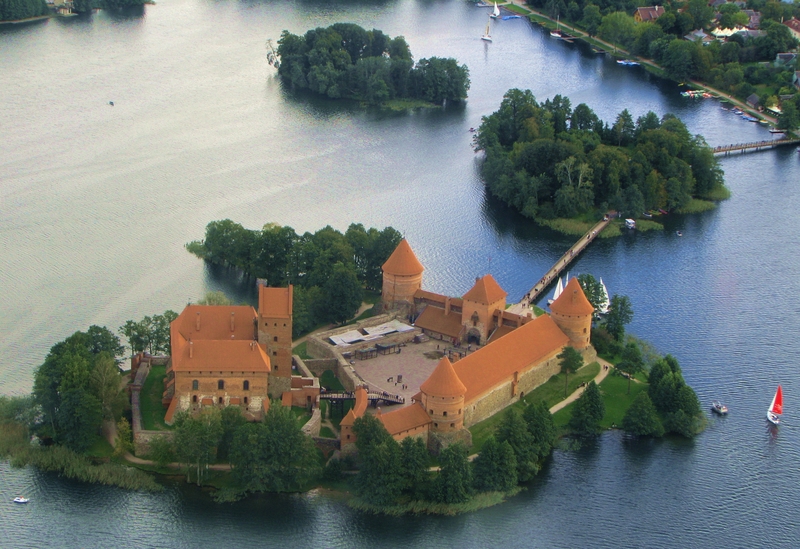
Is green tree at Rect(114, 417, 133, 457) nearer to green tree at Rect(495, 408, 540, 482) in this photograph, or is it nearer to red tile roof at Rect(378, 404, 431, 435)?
red tile roof at Rect(378, 404, 431, 435)

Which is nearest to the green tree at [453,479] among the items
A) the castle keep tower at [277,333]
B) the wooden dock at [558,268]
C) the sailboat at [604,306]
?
the castle keep tower at [277,333]

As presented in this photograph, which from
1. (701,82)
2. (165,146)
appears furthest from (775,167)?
(165,146)

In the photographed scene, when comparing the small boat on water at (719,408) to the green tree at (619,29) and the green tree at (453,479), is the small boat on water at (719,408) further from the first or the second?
the green tree at (619,29)

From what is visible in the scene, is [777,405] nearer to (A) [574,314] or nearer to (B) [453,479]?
(A) [574,314]

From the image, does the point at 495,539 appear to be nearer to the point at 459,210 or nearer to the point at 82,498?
the point at 82,498

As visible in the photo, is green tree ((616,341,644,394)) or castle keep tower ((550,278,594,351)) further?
castle keep tower ((550,278,594,351))

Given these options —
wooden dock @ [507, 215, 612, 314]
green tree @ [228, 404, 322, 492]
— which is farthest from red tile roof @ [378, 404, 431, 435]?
wooden dock @ [507, 215, 612, 314]

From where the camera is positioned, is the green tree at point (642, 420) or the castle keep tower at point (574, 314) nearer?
the green tree at point (642, 420)
